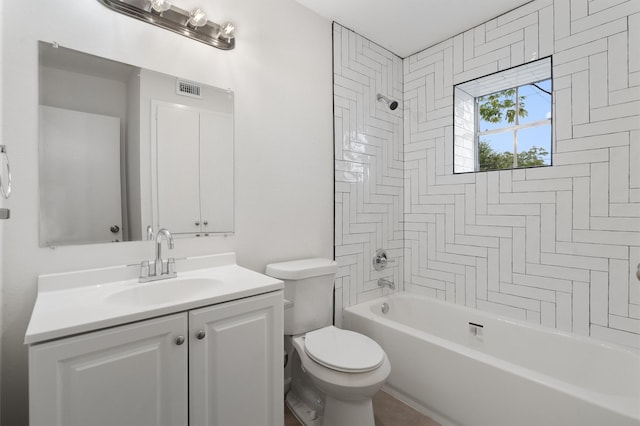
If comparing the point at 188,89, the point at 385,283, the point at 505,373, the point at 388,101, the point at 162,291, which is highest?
the point at 388,101

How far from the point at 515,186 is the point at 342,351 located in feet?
5.41

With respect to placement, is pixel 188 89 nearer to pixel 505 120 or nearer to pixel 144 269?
pixel 144 269

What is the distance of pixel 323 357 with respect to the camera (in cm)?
146

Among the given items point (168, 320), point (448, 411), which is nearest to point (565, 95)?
Result: point (448, 411)

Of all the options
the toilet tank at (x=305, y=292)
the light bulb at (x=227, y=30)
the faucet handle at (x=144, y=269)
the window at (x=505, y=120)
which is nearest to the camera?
the faucet handle at (x=144, y=269)

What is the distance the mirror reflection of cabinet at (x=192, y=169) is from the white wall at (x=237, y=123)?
81 millimetres

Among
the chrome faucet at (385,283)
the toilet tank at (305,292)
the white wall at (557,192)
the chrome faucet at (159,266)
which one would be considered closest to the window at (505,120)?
the white wall at (557,192)

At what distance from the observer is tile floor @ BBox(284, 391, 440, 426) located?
1.71 metres

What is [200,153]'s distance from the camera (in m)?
1.61

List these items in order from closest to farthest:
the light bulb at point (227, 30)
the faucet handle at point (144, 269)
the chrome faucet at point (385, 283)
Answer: the faucet handle at point (144, 269) → the light bulb at point (227, 30) → the chrome faucet at point (385, 283)

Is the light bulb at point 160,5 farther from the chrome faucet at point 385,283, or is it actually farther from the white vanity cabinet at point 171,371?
the chrome faucet at point 385,283

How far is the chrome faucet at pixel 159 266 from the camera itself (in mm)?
1359

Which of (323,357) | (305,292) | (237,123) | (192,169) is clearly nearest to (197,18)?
(237,123)

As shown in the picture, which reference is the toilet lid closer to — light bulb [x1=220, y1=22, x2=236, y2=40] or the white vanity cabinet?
the white vanity cabinet
